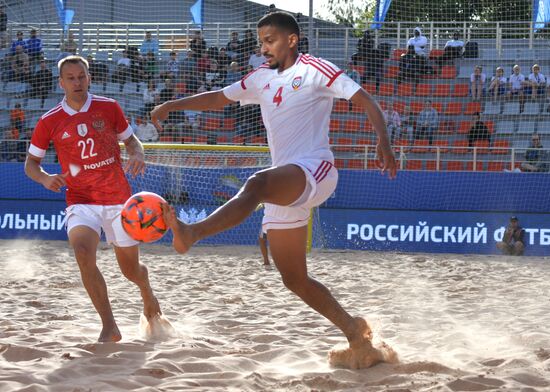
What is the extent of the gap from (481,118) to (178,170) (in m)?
6.19

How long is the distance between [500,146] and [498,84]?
1448mm

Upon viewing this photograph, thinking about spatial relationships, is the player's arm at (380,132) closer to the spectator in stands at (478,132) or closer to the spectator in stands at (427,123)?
the spectator in stands at (427,123)

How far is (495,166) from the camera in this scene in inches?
602

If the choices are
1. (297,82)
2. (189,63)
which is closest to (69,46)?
(189,63)

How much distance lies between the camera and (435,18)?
22.0 metres

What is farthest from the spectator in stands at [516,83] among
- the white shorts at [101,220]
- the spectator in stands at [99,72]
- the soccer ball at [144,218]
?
the soccer ball at [144,218]

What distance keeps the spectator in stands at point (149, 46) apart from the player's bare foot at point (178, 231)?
45.5 ft

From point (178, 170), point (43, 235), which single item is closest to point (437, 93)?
point (178, 170)

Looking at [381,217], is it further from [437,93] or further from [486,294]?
[486,294]

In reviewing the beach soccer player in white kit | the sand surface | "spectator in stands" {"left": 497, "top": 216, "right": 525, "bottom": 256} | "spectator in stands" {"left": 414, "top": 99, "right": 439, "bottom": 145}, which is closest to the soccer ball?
the beach soccer player in white kit

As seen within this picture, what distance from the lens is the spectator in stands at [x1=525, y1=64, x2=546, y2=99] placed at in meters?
16.1

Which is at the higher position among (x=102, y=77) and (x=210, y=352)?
(x=102, y=77)

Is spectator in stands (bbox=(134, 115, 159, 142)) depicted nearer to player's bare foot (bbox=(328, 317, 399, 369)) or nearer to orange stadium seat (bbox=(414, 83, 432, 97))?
orange stadium seat (bbox=(414, 83, 432, 97))

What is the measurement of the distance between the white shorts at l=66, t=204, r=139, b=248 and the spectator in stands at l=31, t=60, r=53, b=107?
1192 cm
